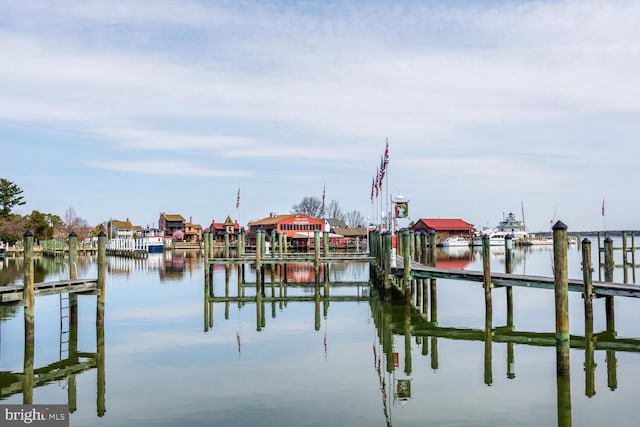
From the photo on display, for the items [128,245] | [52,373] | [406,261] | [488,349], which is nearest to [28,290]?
[52,373]

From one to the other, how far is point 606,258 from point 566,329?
50.8 feet

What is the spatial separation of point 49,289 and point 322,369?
9557 millimetres

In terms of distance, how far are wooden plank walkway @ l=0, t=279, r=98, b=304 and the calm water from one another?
198cm

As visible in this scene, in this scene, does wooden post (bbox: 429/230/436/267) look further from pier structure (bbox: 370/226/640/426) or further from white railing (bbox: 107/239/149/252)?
white railing (bbox: 107/239/149/252)

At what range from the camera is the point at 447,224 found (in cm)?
15200

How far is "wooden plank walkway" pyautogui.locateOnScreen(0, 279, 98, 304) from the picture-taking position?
2009 cm

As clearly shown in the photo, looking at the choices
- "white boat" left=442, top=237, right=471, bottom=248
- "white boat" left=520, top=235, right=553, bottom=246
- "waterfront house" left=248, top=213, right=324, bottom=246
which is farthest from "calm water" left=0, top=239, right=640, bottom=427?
"white boat" left=520, top=235, right=553, bottom=246

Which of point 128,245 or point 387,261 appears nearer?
point 387,261

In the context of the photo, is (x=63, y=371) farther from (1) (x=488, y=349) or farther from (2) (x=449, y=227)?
(2) (x=449, y=227)

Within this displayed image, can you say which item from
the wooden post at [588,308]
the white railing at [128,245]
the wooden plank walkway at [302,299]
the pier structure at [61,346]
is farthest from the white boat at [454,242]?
the pier structure at [61,346]

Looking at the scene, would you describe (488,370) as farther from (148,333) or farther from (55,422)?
(148,333)

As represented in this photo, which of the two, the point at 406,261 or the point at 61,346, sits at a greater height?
the point at 406,261

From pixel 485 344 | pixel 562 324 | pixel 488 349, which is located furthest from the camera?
pixel 485 344

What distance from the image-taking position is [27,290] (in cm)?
2016
